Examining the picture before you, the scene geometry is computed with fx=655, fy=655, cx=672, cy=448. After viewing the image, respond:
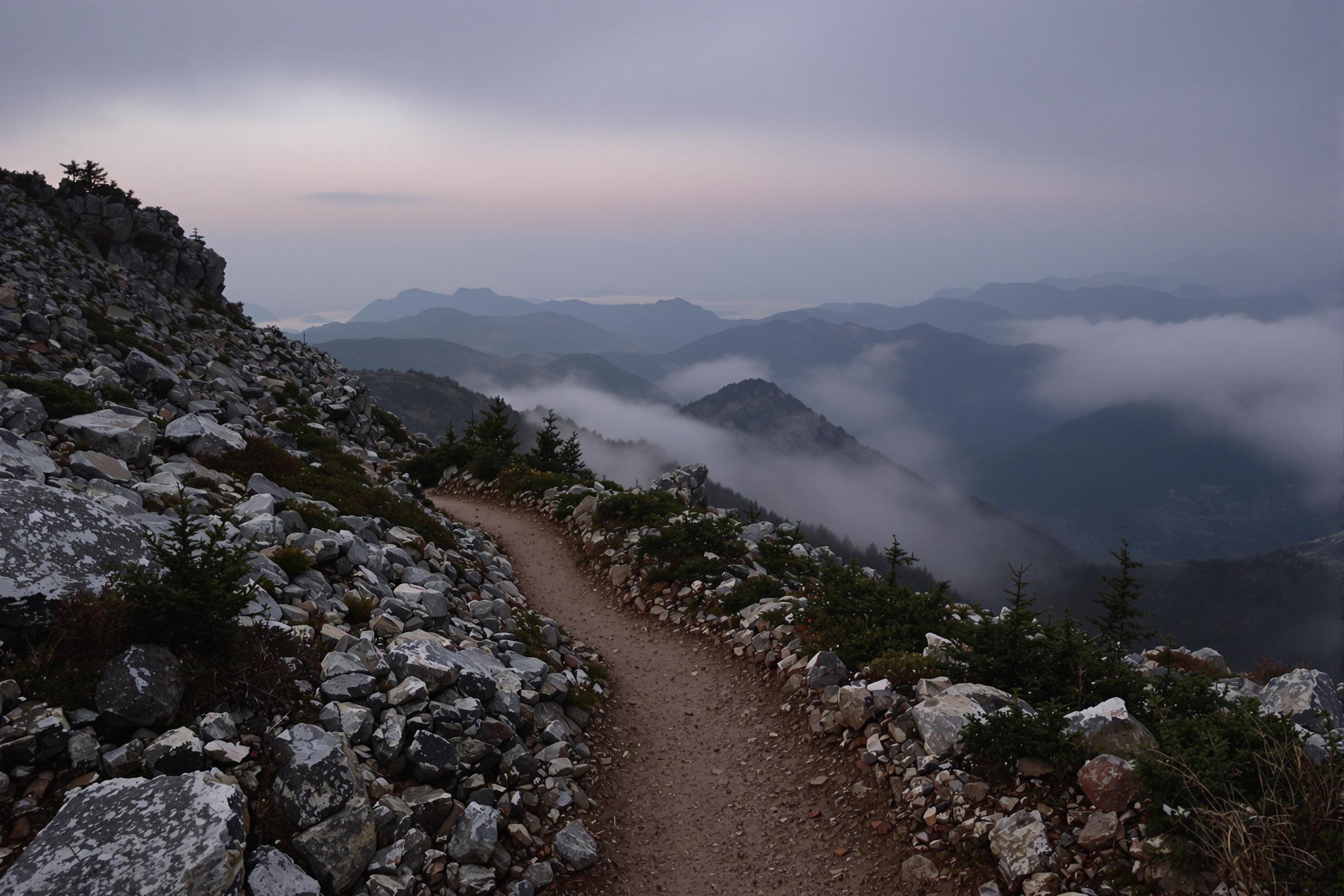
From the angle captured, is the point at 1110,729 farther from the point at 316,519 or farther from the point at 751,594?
the point at 316,519

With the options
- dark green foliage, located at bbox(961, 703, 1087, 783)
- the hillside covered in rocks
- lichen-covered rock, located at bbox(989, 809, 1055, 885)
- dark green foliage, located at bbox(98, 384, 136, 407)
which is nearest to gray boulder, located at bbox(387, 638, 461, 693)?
the hillside covered in rocks

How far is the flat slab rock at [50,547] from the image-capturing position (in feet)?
22.8

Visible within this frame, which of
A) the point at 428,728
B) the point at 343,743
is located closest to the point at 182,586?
the point at 343,743

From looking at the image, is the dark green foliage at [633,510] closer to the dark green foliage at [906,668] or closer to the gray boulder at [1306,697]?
the dark green foliage at [906,668]

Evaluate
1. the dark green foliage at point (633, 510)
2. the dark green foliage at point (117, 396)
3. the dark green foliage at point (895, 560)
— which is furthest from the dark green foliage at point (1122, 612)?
the dark green foliage at point (117, 396)

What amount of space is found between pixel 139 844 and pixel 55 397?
13.4 m

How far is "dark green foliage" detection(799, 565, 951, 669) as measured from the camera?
40.2 feet

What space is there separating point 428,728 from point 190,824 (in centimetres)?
306

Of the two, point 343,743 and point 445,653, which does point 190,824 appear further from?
point 445,653

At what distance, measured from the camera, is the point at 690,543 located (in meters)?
18.8

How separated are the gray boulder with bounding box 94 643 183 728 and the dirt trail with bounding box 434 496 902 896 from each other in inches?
Answer: 203

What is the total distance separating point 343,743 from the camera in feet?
24.8

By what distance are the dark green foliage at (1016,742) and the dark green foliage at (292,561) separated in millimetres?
10648

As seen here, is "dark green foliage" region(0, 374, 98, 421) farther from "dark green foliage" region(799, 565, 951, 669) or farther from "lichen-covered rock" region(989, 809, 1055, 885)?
"lichen-covered rock" region(989, 809, 1055, 885)
